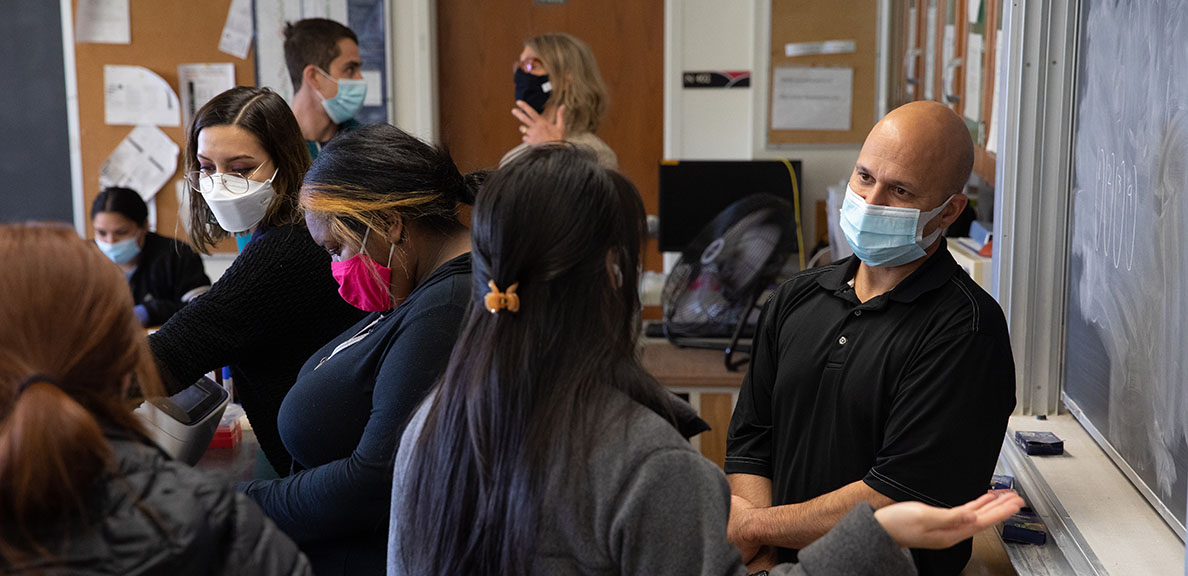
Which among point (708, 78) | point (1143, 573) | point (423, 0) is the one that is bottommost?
point (1143, 573)

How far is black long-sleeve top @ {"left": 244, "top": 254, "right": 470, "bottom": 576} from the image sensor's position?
1269 mm

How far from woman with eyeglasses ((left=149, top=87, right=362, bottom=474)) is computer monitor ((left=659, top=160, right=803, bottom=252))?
2193 mm

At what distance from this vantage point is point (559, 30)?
15.3 feet

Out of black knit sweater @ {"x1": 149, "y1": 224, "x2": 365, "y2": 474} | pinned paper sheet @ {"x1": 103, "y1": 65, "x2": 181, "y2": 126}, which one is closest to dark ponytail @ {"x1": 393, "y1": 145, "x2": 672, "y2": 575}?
black knit sweater @ {"x1": 149, "y1": 224, "x2": 365, "y2": 474}

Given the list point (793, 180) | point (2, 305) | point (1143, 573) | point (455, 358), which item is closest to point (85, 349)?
point (2, 305)

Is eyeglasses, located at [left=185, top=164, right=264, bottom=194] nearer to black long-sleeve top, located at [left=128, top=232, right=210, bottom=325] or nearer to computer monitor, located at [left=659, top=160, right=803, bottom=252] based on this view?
black long-sleeve top, located at [left=128, top=232, right=210, bottom=325]

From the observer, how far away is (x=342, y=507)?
4.26ft

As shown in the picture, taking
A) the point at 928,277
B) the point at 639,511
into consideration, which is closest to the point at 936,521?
the point at 639,511

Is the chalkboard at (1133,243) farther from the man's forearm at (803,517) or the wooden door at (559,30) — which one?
the wooden door at (559,30)

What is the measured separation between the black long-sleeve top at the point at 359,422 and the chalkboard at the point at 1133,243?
2.92ft

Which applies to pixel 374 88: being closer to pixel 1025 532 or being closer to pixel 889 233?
pixel 889 233

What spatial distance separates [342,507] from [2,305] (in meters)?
0.61

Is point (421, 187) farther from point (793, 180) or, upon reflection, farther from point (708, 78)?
point (708, 78)

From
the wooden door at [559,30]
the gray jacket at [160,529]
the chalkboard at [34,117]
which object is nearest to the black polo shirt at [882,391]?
the gray jacket at [160,529]
